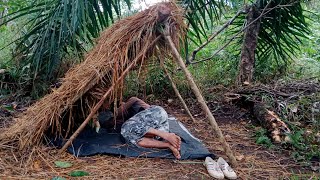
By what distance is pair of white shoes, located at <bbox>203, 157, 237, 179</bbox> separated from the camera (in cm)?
254

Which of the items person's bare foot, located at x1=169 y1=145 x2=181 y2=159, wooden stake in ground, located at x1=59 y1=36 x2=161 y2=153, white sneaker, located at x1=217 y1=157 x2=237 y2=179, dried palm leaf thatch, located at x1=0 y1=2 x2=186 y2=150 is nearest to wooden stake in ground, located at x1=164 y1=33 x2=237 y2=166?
white sneaker, located at x1=217 y1=157 x2=237 y2=179

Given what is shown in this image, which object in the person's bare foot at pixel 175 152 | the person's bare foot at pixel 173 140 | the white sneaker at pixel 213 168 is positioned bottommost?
the white sneaker at pixel 213 168

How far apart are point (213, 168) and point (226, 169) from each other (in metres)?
0.10

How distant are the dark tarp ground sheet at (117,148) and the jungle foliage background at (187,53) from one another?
2.11 feet

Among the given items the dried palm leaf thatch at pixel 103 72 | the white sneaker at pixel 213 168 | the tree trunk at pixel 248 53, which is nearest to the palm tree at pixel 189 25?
the tree trunk at pixel 248 53

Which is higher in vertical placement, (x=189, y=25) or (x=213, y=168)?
(x=189, y=25)

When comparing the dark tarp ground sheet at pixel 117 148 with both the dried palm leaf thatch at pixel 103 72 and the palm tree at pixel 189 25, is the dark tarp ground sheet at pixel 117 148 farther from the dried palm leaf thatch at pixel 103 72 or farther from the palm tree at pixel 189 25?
the palm tree at pixel 189 25

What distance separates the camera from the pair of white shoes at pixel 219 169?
254cm

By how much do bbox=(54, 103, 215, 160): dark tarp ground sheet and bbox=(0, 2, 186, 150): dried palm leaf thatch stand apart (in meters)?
0.22

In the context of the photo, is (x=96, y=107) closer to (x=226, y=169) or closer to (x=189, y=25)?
(x=226, y=169)

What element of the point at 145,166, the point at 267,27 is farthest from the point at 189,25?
the point at 145,166

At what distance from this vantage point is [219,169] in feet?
8.55

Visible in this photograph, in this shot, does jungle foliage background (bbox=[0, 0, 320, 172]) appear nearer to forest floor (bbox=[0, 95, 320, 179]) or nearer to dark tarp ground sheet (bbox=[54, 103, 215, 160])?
forest floor (bbox=[0, 95, 320, 179])

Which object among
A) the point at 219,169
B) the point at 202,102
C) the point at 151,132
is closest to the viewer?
the point at 219,169
